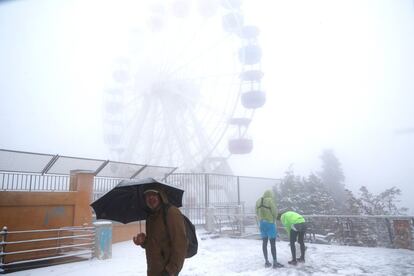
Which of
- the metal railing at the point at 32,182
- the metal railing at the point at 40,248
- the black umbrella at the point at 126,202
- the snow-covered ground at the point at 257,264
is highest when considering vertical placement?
the metal railing at the point at 32,182

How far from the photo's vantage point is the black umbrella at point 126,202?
3.40 metres

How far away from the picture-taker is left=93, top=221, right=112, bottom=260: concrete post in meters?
6.80

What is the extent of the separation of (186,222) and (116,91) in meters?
25.2

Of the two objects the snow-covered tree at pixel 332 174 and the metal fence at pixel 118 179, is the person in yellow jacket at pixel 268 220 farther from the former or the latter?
the snow-covered tree at pixel 332 174

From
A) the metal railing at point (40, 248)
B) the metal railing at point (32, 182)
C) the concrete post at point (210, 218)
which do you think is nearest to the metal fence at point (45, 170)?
the metal railing at point (32, 182)

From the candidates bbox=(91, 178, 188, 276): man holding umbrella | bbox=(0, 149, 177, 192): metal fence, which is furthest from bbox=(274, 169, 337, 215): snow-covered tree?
bbox=(91, 178, 188, 276): man holding umbrella

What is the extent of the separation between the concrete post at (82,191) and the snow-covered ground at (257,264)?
1284mm

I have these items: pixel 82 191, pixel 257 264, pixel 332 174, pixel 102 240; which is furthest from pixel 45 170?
pixel 332 174

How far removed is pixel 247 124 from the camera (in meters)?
26.1

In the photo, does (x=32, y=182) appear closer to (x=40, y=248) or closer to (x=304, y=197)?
(x=40, y=248)

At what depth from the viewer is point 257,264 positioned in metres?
6.16

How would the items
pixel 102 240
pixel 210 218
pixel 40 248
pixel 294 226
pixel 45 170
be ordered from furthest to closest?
pixel 210 218 < pixel 45 170 < pixel 40 248 < pixel 102 240 < pixel 294 226

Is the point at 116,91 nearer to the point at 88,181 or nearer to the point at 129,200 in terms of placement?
the point at 88,181

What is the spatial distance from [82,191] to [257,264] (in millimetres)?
4823
